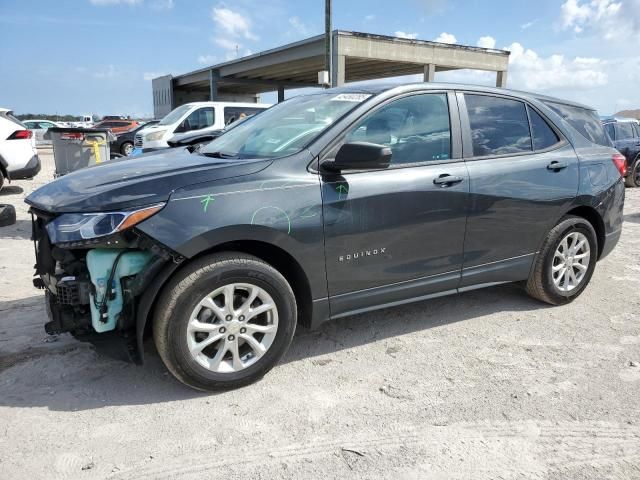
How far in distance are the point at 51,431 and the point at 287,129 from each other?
2249 millimetres

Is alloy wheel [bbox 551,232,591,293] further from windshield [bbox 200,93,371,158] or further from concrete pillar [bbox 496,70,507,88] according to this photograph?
concrete pillar [bbox 496,70,507,88]

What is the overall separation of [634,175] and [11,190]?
14.3 metres

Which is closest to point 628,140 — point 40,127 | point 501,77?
point 501,77

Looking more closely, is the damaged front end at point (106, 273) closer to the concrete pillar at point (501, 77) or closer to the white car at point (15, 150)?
the white car at point (15, 150)

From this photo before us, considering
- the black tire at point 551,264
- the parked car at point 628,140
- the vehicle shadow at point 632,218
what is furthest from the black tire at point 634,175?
the black tire at point 551,264

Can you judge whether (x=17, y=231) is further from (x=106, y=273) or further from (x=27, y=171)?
(x=106, y=273)

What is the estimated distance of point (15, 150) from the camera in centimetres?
942

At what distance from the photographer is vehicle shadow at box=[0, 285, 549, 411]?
2.88m

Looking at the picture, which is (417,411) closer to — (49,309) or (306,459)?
(306,459)

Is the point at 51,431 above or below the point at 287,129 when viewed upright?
below

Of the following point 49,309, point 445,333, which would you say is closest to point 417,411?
point 445,333

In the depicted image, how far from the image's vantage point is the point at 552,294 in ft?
13.9

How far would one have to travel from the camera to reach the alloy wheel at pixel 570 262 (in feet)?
13.9

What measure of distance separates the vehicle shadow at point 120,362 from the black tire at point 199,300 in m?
0.15
